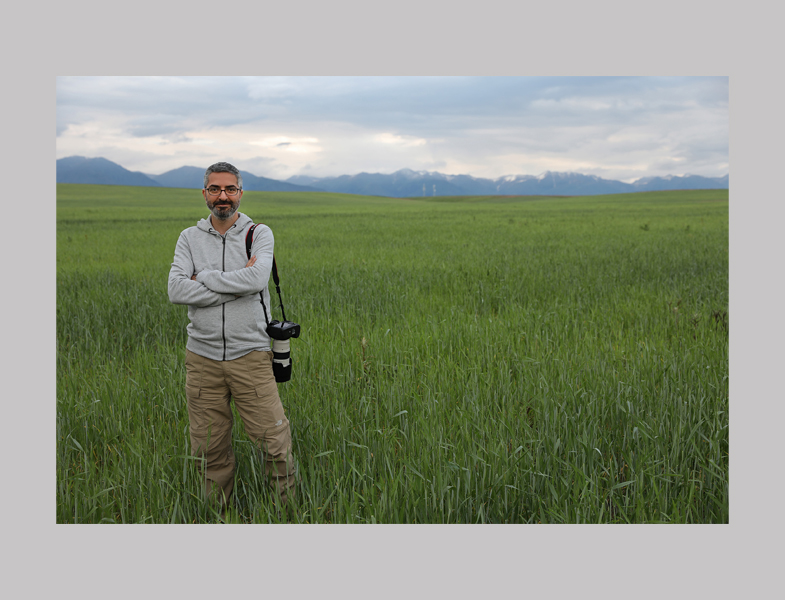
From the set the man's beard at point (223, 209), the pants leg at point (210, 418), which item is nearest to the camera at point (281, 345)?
the pants leg at point (210, 418)

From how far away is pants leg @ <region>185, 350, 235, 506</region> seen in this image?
2.95 m

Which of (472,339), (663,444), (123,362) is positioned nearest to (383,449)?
(663,444)

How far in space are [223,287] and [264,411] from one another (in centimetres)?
80

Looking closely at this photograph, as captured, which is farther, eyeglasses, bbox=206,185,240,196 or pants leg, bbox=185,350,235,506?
pants leg, bbox=185,350,235,506

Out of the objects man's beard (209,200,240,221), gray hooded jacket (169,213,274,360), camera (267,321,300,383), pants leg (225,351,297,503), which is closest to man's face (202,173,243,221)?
man's beard (209,200,240,221)

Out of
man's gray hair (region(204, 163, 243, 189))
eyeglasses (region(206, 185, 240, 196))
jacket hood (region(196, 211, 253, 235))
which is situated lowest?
→ jacket hood (region(196, 211, 253, 235))

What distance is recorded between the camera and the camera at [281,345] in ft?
9.46

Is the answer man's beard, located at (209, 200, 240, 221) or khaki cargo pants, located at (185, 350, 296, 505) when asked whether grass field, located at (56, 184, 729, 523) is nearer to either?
khaki cargo pants, located at (185, 350, 296, 505)

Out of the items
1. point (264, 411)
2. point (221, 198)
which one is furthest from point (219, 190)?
point (264, 411)

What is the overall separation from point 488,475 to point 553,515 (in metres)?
0.41

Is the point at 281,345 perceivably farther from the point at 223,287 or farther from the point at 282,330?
the point at 223,287

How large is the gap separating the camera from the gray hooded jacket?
2.6 inches

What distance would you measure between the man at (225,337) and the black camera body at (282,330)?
73 millimetres

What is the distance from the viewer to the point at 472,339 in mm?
5348
